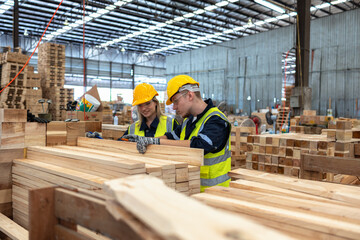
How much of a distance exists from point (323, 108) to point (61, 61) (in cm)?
1552

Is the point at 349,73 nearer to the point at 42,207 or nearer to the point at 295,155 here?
the point at 295,155

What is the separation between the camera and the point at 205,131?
2.99 metres

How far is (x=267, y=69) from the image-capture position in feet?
75.3

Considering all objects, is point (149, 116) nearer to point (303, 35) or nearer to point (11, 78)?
point (303, 35)

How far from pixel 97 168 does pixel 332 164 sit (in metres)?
2.25

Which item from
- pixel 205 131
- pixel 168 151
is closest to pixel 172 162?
pixel 168 151

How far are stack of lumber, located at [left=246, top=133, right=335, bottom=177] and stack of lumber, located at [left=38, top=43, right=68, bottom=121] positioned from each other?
10.2 metres

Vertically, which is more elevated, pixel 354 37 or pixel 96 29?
pixel 96 29

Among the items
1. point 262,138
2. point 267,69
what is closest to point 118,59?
point 267,69

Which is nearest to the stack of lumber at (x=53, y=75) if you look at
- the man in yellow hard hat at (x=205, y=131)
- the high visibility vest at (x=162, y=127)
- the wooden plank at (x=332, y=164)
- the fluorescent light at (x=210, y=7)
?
the fluorescent light at (x=210, y=7)

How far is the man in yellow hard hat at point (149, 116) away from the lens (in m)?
4.07

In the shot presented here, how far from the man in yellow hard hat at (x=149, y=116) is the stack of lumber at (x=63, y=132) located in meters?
0.70

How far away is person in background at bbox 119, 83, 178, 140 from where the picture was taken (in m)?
4.07

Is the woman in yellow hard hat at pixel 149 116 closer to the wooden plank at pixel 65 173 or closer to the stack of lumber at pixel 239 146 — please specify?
the wooden plank at pixel 65 173
